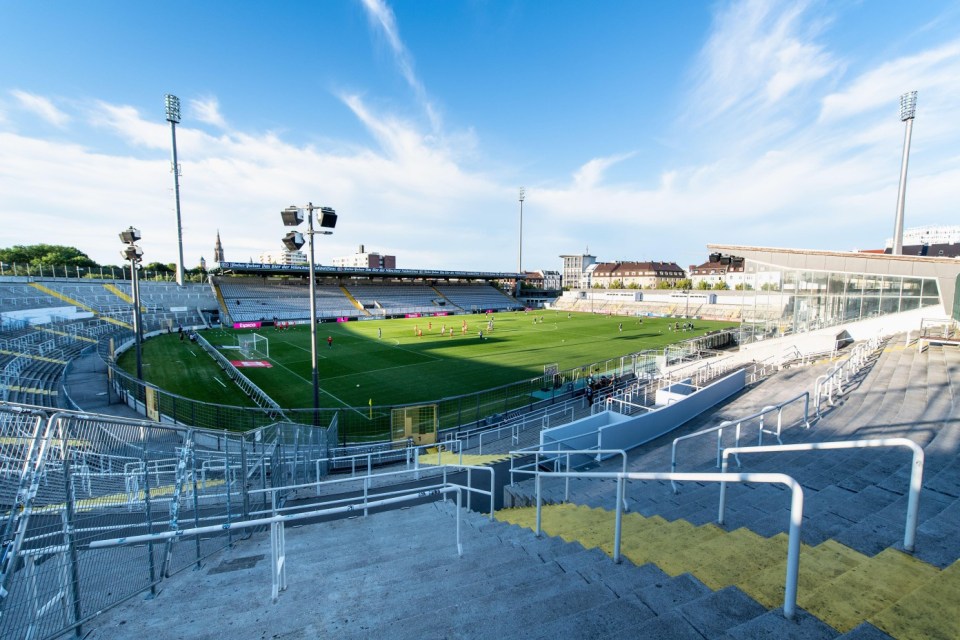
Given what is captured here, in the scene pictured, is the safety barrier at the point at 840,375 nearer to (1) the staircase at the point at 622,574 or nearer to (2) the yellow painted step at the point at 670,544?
(1) the staircase at the point at 622,574

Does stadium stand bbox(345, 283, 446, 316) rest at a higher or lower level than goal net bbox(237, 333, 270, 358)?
higher

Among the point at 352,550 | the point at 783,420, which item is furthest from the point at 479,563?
the point at 783,420

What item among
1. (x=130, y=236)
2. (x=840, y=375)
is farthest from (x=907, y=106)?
(x=130, y=236)

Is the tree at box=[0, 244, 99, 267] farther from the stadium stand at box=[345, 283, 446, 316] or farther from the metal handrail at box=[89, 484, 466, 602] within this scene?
the metal handrail at box=[89, 484, 466, 602]

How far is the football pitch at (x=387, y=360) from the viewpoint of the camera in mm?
22534

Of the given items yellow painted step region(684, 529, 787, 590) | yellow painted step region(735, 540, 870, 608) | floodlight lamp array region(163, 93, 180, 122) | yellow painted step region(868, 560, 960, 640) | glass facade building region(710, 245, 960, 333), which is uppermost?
floodlight lamp array region(163, 93, 180, 122)

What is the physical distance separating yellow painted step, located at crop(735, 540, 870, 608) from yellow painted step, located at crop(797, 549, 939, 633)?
0.11 metres

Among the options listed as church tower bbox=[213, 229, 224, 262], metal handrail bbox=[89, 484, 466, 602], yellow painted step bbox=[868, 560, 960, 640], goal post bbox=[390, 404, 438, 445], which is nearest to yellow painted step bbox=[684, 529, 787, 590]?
yellow painted step bbox=[868, 560, 960, 640]

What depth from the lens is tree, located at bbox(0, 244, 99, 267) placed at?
7619 centimetres

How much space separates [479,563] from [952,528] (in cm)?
423

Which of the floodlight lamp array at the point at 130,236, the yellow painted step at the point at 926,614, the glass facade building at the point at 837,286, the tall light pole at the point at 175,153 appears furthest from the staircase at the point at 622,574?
the tall light pole at the point at 175,153

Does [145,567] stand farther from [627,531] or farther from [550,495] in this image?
[550,495]

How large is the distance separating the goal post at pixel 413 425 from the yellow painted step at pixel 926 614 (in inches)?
532

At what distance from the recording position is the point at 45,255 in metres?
80.5
